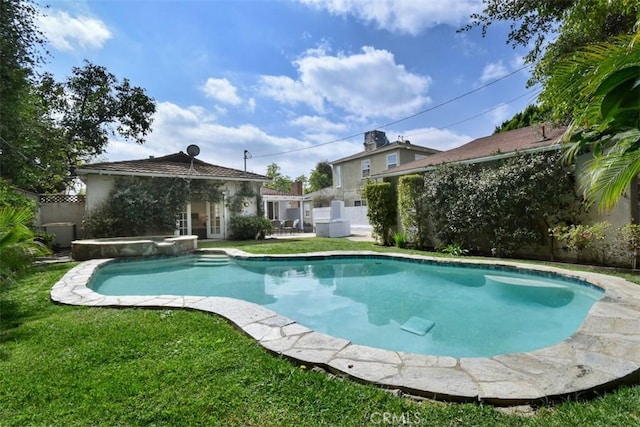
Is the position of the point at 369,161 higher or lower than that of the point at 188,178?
higher

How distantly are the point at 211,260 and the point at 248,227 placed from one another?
17.2 ft

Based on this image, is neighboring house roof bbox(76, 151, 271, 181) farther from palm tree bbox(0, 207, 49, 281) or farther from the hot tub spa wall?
palm tree bbox(0, 207, 49, 281)

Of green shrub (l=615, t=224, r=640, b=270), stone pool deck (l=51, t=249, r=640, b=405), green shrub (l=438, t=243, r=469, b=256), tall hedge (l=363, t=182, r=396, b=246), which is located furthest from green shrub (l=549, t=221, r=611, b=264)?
tall hedge (l=363, t=182, r=396, b=246)

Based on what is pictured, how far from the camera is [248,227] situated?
16203mm

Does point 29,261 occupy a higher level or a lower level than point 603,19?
lower

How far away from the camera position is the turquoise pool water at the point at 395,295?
481 centimetres

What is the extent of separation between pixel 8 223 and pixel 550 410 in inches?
265

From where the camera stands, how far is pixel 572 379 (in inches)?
100

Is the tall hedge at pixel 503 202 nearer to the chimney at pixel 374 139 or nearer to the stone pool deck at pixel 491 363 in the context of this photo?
the stone pool deck at pixel 491 363

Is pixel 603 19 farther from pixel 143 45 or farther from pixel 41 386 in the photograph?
pixel 143 45

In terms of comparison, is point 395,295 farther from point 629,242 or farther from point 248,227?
point 248,227

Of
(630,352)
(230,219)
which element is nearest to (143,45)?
(230,219)

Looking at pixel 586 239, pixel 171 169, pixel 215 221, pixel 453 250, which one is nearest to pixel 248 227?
pixel 215 221

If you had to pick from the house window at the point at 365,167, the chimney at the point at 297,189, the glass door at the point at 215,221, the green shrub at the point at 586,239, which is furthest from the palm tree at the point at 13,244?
the chimney at the point at 297,189
